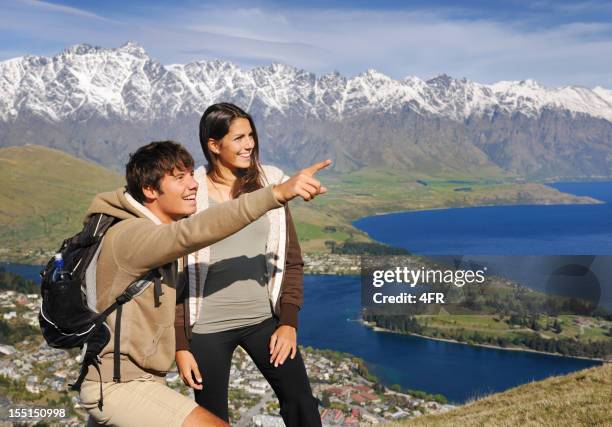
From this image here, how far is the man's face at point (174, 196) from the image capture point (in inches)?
127

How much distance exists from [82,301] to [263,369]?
1759 mm

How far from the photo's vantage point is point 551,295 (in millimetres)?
66188

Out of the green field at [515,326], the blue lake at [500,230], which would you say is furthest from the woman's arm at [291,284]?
the blue lake at [500,230]

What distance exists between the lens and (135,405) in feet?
9.81

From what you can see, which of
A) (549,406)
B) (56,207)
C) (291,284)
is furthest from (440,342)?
(56,207)

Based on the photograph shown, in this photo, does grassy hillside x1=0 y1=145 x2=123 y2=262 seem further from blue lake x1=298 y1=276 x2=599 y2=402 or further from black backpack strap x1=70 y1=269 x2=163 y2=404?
black backpack strap x1=70 y1=269 x2=163 y2=404

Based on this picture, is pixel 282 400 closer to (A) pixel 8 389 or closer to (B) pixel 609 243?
(A) pixel 8 389

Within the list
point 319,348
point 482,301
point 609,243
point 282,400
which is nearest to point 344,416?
→ point 319,348

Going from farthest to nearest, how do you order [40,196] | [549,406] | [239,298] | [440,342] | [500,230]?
[40,196] < [500,230] < [440,342] < [549,406] < [239,298]

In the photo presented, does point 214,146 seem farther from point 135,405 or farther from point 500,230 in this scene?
point 500,230

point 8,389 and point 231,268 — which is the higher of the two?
point 231,268

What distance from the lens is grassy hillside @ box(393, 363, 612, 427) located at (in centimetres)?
664

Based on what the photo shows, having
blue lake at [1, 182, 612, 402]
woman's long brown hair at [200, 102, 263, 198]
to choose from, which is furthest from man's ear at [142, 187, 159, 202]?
blue lake at [1, 182, 612, 402]

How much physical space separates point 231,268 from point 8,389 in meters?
41.1
